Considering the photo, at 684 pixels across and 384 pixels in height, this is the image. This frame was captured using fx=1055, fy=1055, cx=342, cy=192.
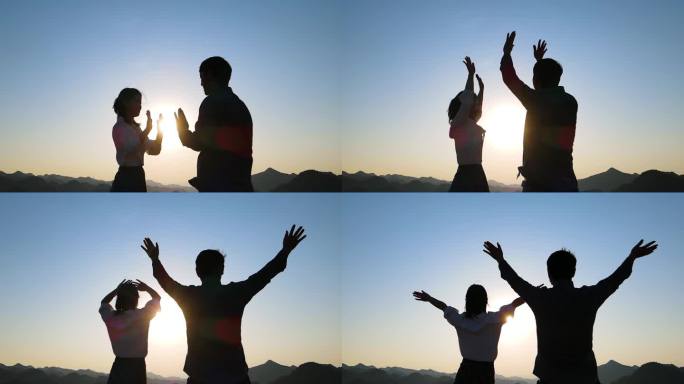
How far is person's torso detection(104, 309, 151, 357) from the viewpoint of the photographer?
639cm

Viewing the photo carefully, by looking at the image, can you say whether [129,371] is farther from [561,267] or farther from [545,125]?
[545,125]

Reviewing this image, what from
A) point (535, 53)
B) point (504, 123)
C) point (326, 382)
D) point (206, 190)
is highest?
point (535, 53)

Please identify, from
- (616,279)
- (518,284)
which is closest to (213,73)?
(518,284)

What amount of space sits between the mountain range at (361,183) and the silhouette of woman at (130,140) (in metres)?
0.25

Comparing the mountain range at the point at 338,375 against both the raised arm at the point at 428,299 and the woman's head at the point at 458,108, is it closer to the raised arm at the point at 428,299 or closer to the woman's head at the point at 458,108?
the raised arm at the point at 428,299

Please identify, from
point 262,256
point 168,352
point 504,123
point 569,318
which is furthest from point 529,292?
point 168,352

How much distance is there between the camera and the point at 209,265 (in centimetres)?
621

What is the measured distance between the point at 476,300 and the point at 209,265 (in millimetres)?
1585

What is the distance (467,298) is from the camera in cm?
625

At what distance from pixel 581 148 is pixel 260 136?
216 cm

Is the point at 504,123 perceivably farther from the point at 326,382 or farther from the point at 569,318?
the point at 326,382

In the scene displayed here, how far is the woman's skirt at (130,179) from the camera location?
6656mm

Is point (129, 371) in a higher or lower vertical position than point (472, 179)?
lower

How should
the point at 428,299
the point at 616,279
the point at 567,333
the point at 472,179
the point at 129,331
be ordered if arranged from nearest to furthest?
the point at 567,333, the point at 616,279, the point at 129,331, the point at 428,299, the point at 472,179
